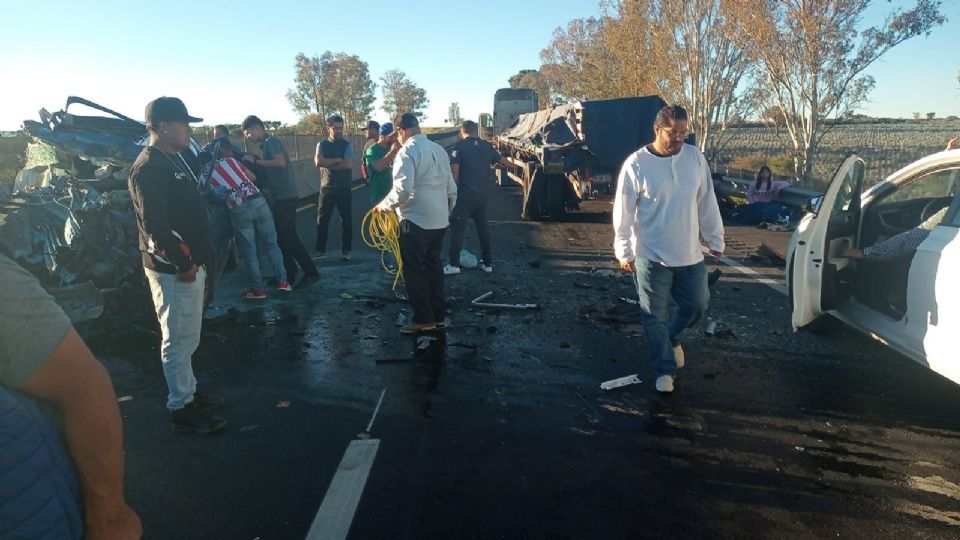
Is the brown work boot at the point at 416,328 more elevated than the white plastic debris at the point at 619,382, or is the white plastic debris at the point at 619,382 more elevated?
the brown work boot at the point at 416,328

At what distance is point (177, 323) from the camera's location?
12.7 ft

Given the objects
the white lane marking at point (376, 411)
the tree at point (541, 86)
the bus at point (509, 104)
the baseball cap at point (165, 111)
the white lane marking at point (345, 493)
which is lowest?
the white lane marking at point (345, 493)

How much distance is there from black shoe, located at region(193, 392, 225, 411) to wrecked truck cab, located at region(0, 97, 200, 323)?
2285 millimetres

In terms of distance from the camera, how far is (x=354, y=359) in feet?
17.7

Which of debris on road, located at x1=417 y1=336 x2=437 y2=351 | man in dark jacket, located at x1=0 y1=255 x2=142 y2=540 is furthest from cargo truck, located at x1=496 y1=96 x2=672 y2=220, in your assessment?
man in dark jacket, located at x1=0 y1=255 x2=142 y2=540

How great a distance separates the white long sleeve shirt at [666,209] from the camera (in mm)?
4246

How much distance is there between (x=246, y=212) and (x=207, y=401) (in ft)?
9.94

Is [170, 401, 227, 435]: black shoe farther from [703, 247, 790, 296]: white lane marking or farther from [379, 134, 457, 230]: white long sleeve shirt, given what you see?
[703, 247, 790, 296]: white lane marking

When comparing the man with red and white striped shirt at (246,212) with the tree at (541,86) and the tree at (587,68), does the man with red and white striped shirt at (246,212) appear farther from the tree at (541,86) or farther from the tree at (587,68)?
the tree at (541,86)

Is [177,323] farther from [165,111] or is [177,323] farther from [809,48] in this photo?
[809,48]

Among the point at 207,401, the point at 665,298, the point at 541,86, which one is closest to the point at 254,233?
the point at 207,401

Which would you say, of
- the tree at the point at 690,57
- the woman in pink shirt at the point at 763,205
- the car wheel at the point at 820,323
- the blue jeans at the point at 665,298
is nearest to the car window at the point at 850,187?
the car wheel at the point at 820,323

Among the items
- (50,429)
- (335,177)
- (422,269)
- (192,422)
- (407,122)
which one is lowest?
(192,422)

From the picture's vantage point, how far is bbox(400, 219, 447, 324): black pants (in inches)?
230
